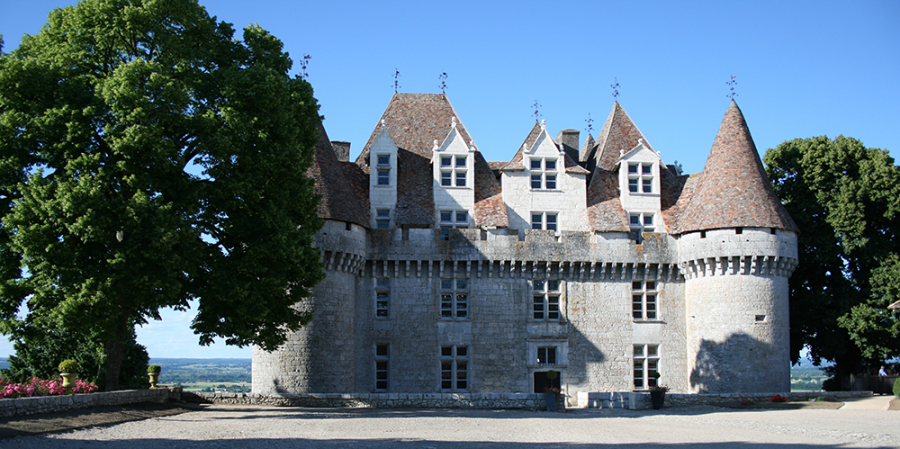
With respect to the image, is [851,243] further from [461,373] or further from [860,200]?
[461,373]

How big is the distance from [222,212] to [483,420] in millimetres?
9058

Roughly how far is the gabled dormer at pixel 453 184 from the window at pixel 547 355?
18.7 ft

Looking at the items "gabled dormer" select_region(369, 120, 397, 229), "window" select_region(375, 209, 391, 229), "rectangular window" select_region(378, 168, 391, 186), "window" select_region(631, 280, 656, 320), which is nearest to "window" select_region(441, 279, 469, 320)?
"window" select_region(375, 209, 391, 229)

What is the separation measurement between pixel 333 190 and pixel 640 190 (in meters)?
12.6

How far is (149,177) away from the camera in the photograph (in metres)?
19.1

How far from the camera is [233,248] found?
2134 cm

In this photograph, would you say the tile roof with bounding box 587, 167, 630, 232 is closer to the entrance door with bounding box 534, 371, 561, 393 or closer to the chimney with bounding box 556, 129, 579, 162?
→ the chimney with bounding box 556, 129, 579, 162

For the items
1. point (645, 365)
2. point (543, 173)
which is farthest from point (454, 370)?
point (543, 173)

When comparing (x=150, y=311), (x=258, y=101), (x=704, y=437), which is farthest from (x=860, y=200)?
(x=150, y=311)

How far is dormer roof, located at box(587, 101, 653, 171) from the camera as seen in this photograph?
33188 millimetres

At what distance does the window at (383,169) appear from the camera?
3103 cm

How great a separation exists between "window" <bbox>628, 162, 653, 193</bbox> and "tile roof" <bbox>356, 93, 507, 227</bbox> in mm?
5527

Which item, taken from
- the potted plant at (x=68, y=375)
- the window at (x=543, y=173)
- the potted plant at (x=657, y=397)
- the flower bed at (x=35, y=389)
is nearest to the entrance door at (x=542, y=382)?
the potted plant at (x=657, y=397)

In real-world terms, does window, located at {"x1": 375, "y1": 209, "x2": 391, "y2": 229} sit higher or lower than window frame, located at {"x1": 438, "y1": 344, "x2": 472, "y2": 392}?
higher
